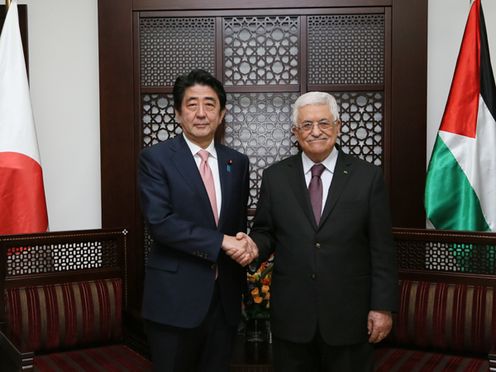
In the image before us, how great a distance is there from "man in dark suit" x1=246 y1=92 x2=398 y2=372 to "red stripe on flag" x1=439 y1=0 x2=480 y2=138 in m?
1.01

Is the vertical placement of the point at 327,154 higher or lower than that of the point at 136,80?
lower

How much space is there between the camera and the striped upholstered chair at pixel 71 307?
2.29 metres

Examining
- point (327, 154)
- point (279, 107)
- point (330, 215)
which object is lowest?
point (330, 215)

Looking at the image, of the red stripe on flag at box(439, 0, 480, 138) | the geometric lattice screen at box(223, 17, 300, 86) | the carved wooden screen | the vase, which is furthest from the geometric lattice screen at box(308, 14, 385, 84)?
the vase

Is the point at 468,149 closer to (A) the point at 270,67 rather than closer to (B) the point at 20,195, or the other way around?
(A) the point at 270,67

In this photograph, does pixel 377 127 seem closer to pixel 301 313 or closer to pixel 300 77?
pixel 300 77

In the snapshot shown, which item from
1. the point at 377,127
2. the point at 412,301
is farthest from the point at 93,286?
the point at 377,127

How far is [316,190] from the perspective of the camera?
1.87 meters

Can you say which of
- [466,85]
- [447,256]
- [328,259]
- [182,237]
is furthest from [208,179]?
[466,85]

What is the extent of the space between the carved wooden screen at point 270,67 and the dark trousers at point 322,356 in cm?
126

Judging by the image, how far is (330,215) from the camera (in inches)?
70.9

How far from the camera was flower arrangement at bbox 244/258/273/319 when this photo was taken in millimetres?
2451

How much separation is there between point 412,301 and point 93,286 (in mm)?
1489

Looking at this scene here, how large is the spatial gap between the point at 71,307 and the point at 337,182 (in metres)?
1.39
